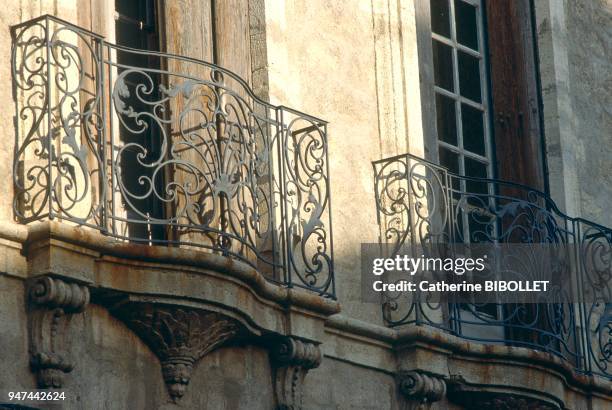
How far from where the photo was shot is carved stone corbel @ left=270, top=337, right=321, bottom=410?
455 inches

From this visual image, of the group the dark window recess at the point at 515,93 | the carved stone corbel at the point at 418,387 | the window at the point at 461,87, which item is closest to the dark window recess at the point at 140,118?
the carved stone corbel at the point at 418,387

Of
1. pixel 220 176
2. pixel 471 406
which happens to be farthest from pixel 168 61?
pixel 471 406

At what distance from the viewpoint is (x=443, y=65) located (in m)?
14.3

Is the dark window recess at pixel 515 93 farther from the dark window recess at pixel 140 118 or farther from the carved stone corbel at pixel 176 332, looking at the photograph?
the carved stone corbel at pixel 176 332

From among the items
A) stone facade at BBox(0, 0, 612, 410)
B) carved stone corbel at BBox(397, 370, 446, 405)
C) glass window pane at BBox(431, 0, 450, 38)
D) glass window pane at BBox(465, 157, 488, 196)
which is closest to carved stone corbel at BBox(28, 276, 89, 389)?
stone facade at BBox(0, 0, 612, 410)

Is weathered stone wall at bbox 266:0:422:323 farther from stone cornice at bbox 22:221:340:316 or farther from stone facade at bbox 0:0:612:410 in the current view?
stone cornice at bbox 22:221:340:316

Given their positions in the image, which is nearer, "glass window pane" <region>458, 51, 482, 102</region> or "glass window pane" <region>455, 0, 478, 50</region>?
"glass window pane" <region>458, 51, 482, 102</region>

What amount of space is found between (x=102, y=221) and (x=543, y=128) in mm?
4910

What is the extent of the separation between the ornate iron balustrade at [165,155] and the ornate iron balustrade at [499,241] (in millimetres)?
593

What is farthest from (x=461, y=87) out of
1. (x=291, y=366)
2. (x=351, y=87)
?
(x=291, y=366)

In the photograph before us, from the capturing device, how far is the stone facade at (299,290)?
1033cm

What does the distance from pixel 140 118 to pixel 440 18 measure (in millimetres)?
3275

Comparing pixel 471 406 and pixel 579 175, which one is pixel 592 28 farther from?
pixel 471 406

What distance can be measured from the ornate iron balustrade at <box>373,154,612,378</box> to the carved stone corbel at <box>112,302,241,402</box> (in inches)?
72.0
